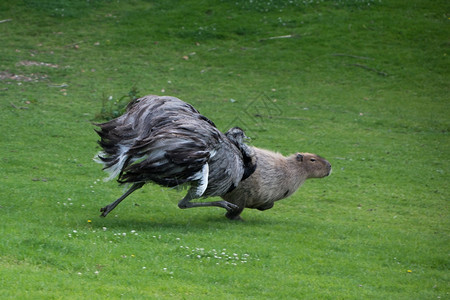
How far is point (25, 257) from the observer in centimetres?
630

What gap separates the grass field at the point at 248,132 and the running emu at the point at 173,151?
75 centimetres

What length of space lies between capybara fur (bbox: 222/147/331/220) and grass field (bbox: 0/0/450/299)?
0.38 meters

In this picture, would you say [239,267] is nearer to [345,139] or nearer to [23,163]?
[23,163]

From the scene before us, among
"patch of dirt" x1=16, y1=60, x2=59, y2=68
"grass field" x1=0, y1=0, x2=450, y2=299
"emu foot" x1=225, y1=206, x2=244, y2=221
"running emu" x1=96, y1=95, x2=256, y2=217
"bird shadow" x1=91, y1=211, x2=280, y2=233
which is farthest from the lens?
"patch of dirt" x1=16, y1=60, x2=59, y2=68

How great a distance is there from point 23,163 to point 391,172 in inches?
297

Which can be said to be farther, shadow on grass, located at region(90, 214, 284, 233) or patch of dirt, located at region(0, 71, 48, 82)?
patch of dirt, located at region(0, 71, 48, 82)

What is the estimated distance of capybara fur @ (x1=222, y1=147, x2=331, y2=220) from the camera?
29.8ft

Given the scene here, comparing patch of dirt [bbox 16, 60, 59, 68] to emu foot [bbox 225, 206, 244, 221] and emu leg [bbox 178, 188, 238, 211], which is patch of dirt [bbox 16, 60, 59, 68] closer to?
emu foot [bbox 225, 206, 244, 221]

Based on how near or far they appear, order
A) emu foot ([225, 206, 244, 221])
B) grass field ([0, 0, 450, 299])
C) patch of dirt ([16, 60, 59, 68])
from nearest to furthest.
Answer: grass field ([0, 0, 450, 299]), emu foot ([225, 206, 244, 221]), patch of dirt ([16, 60, 59, 68])

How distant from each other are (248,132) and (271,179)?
19.6 feet

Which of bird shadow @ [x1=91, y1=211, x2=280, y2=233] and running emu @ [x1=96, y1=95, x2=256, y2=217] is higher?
running emu @ [x1=96, y1=95, x2=256, y2=217]

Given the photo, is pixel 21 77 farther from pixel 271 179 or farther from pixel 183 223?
pixel 271 179

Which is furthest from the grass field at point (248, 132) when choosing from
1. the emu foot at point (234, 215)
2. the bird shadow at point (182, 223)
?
the emu foot at point (234, 215)

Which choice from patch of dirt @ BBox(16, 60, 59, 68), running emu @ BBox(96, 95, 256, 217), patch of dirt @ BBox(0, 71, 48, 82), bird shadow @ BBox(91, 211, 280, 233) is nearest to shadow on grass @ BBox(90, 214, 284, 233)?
bird shadow @ BBox(91, 211, 280, 233)
